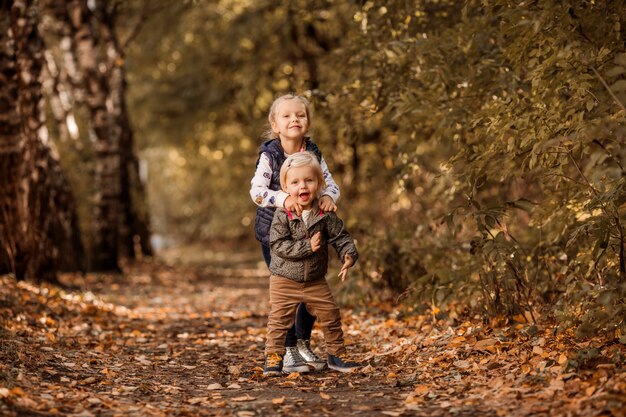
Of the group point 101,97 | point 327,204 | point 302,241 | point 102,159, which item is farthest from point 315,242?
point 101,97

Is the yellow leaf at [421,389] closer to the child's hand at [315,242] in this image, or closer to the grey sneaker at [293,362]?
the grey sneaker at [293,362]

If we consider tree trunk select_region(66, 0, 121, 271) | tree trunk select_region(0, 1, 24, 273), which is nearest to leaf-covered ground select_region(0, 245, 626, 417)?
tree trunk select_region(0, 1, 24, 273)

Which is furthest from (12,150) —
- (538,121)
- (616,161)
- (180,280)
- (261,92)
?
(261,92)

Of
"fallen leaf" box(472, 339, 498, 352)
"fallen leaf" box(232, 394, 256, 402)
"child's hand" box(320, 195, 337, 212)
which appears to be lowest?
"fallen leaf" box(232, 394, 256, 402)

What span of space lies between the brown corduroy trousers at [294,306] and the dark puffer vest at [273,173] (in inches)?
13.4

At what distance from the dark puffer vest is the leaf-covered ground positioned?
1.05 meters

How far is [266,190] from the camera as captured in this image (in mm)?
5746

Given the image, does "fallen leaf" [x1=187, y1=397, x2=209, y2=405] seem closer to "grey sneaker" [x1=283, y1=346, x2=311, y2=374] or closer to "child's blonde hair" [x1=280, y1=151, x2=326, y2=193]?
"grey sneaker" [x1=283, y1=346, x2=311, y2=374]

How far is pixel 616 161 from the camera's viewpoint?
443 cm

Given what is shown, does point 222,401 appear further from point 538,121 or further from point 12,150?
point 12,150

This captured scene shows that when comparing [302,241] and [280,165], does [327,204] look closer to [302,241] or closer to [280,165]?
[302,241]

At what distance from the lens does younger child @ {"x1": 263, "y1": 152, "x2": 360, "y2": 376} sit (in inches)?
220

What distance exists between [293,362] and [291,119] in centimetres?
177

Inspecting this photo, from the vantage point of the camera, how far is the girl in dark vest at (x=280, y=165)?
576 centimetres
